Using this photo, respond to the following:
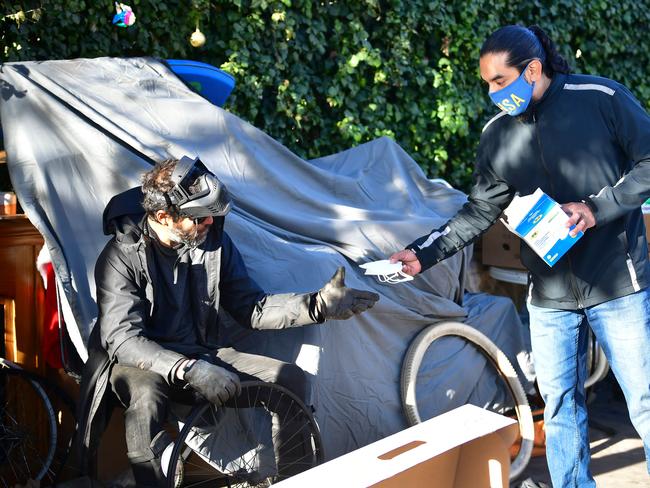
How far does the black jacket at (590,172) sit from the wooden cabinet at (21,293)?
2239 mm

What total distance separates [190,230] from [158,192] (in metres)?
0.18

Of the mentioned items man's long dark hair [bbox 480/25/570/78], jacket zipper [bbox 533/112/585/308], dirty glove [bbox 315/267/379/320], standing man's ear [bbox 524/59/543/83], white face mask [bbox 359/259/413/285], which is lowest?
dirty glove [bbox 315/267/379/320]

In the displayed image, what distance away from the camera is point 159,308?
3.37 meters

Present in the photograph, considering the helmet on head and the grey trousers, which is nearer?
the grey trousers

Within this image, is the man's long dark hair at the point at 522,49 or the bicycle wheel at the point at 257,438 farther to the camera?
the bicycle wheel at the point at 257,438

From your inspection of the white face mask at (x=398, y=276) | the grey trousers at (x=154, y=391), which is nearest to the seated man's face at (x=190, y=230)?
the grey trousers at (x=154, y=391)

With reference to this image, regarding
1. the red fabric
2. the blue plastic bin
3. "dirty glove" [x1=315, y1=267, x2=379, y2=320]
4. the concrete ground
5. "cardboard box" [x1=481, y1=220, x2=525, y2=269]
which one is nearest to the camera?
"dirty glove" [x1=315, y1=267, x2=379, y2=320]

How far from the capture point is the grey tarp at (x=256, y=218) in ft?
12.2

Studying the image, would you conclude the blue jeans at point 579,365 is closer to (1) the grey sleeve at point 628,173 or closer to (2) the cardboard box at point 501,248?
(1) the grey sleeve at point 628,173

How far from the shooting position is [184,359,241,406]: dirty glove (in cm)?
297

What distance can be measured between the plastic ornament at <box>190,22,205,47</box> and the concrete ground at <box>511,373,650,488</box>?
318 centimetres

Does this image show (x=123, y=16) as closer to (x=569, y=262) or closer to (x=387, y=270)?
(x=387, y=270)

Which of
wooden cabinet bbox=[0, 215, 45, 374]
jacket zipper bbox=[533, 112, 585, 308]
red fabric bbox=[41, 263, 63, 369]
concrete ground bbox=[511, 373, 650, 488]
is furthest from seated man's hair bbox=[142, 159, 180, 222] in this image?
concrete ground bbox=[511, 373, 650, 488]

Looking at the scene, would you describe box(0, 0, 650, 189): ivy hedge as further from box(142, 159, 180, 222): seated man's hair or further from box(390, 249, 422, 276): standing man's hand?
box(390, 249, 422, 276): standing man's hand
